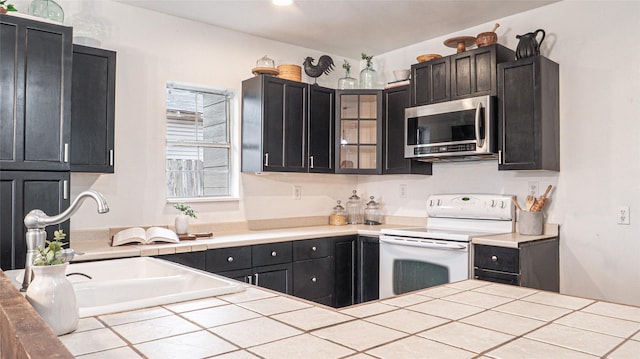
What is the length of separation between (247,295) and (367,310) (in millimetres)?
363

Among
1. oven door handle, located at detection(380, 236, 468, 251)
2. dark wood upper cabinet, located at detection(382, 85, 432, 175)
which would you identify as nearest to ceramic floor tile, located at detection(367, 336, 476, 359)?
oven door handle, located at detection(380, 236, 468, 251)

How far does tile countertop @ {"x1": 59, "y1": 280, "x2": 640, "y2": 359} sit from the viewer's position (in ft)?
2.92

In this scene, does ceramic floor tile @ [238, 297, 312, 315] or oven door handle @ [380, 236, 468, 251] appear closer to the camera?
ceramic floor tile @ [238, 297, 312, 315]

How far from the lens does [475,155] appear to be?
3.40m

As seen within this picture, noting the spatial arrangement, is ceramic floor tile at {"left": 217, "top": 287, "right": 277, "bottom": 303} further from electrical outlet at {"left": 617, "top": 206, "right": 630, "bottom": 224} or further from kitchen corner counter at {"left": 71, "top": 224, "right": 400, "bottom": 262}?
electrical outlet at {"left": 617, "top": 206, "right": 630, "bottom": 224}

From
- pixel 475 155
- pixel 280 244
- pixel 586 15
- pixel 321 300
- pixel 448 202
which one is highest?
pixel 586 15

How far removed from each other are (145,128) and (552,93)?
9.50 ft

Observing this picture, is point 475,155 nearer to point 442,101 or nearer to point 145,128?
point 442,101

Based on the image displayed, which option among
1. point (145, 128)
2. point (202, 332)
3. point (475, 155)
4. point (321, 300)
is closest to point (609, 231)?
point (475, 155)

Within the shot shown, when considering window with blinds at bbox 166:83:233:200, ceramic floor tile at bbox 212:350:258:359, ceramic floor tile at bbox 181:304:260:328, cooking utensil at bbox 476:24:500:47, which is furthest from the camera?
window with blinds at bbox 166:83:233:200

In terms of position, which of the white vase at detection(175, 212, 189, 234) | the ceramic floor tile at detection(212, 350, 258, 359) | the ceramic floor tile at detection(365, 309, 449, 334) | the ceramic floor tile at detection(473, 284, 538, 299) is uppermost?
the white vase at detection(175, 212, 189, 234)

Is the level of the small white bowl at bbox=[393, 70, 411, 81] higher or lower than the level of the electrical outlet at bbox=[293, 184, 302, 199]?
higher

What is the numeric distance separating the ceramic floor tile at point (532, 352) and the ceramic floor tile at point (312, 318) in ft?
1.15

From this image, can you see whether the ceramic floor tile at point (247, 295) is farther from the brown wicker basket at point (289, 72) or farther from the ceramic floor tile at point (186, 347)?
the brown wicker basket at point (289, 72)
